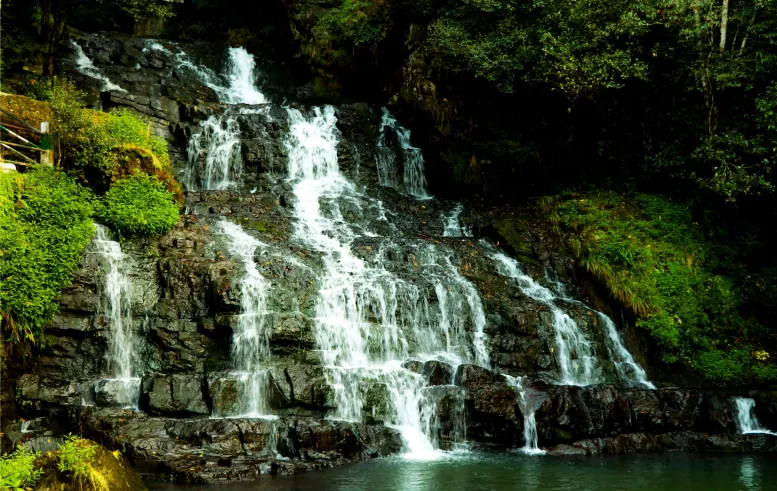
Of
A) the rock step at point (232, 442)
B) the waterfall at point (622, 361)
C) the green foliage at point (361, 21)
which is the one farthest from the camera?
the green foliage at point (361, 21)

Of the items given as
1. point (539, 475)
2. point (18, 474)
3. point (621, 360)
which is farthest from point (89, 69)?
point (539, 475)

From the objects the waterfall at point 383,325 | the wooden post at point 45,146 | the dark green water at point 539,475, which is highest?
the wooden post at point 45,146

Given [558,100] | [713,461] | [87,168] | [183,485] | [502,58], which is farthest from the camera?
[558,100]

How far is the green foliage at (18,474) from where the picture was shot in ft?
20.3

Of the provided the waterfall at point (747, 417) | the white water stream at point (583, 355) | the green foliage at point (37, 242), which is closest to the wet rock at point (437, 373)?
the white water stream at point (583, 355)

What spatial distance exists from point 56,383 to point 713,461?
1096 centimetres

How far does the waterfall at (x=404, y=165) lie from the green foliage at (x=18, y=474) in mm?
13607

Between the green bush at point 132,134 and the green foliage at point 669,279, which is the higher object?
the green bush at point 132,134

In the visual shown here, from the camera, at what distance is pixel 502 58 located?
1692 centimetres

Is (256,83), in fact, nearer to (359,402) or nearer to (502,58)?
(502,58)

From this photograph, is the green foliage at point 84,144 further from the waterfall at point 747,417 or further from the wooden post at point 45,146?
the waterfall at point 747,417

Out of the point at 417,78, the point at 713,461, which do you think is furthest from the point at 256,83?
the point at 713,461

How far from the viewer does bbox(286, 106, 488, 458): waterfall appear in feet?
35.5

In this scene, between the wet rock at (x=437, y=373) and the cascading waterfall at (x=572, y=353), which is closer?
the wet rock at (x=437, y=373)
